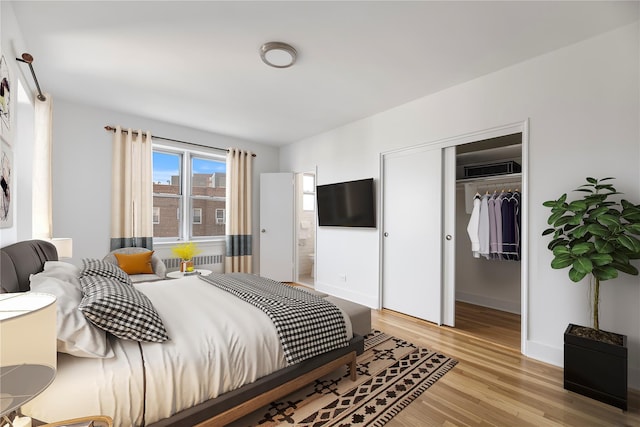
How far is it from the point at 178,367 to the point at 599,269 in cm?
270

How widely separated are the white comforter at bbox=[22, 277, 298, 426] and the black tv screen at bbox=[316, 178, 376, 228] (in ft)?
7.80

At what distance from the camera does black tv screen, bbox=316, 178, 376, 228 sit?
3947 millimetres

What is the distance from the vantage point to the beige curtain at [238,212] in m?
4.97

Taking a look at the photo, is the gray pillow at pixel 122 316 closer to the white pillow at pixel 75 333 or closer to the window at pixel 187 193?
the white pillow at pixel 75 333

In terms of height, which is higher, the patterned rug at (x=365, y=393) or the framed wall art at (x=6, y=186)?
the framed wall art at (x=6, y=186)

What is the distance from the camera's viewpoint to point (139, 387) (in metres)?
1.27

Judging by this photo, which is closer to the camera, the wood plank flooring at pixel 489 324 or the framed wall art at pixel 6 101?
the framed wall art at pixel 6 101

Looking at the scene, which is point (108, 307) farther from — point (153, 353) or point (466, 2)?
point (466, 2)

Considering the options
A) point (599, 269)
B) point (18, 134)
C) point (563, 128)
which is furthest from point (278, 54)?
point (599, 269)

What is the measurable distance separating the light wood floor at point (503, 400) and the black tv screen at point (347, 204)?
1.92m

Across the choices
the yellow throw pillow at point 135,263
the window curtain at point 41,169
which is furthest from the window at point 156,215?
the window curtain at point 41,169

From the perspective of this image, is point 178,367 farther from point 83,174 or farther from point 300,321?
point 83,174

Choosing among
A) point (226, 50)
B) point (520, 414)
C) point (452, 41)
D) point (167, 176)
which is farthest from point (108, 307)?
point (167, 176)

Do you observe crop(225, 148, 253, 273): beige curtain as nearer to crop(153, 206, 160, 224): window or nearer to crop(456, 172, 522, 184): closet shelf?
crop(153, 206, 160, 224): window
